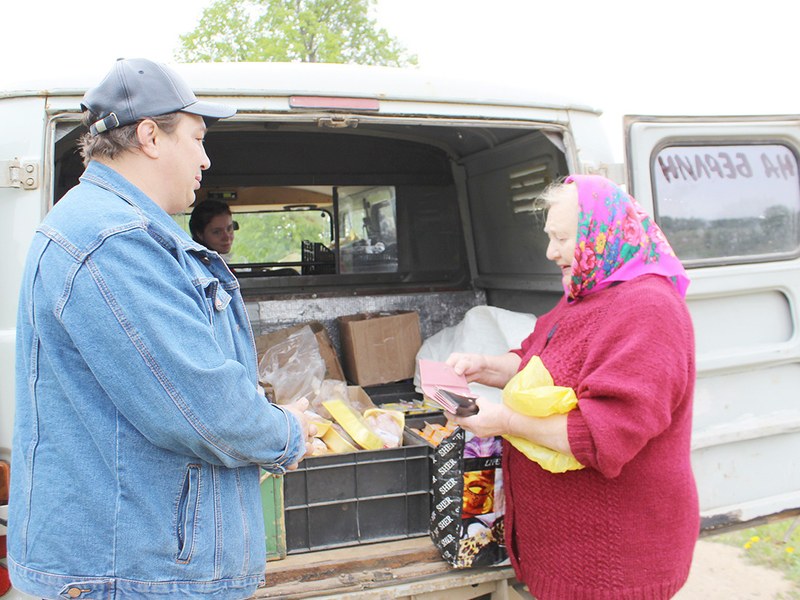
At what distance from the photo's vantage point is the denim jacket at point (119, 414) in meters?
1.16

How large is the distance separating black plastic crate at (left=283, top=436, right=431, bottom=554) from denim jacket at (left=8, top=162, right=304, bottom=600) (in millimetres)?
1168

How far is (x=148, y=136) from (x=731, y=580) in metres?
3.89

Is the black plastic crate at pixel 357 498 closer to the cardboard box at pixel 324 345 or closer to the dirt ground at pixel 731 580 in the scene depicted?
the cardboard box at pixel 324 345

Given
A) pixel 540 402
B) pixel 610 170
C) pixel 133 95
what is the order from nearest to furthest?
pixel 133 95, pixel 540 402, pixel 610 170

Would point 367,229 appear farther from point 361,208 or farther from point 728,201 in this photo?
point 728,201

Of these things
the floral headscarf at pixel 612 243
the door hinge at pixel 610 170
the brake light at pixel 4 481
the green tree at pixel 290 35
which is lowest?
the brake light at pixel 4 481

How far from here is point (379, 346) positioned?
3.94 m

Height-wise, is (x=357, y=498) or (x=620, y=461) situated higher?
(x=620, y=461)

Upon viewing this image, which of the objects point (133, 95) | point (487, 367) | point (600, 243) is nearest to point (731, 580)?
point (487, 367)

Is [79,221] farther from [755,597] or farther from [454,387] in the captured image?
[755,597]

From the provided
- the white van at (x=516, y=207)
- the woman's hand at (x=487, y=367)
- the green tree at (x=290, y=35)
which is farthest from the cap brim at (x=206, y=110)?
the green tree at (x=290, y=35)

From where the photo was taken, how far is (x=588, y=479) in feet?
5.80

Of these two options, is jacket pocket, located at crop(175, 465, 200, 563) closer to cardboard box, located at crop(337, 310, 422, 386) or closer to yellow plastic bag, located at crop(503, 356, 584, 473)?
yellow plastic bag, located at crop(503, 356, 584, 473)

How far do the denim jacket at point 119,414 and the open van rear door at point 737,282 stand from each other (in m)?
1.88
